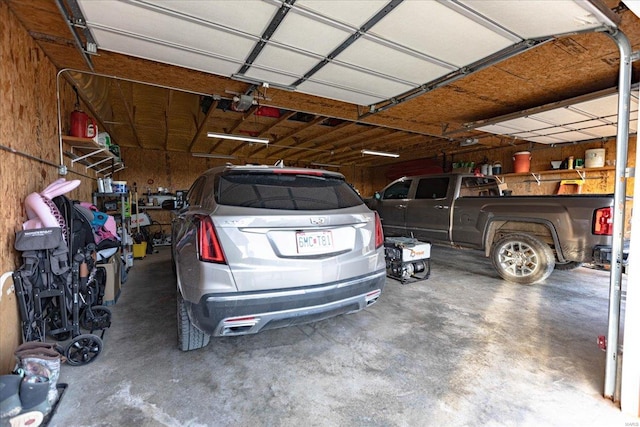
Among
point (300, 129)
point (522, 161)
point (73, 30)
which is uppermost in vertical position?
point (300, 129)

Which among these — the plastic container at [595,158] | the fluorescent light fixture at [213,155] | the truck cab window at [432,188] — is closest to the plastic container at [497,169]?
the plastic container at [595,158]

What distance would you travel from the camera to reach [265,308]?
183 cm

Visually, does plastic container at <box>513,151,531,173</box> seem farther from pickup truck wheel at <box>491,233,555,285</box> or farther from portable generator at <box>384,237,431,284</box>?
portable generator at <box>384,237,431,284</box>

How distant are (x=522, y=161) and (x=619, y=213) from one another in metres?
7.14

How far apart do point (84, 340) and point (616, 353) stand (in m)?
3.70

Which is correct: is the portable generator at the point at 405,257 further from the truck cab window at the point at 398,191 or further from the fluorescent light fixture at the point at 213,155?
the fluorescent light fixture at the point at 213,155

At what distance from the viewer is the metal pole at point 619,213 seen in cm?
177

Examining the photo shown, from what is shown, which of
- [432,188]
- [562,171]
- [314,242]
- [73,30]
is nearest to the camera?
[314,242]

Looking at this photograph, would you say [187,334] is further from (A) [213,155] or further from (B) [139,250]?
(A) [213,155]

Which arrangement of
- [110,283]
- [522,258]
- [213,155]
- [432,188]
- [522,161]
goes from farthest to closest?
[213,155] < [522,161] < [432,188] < [522,258] < [110,283]

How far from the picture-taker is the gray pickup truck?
352 cm

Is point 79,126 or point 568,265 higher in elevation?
point 79,126

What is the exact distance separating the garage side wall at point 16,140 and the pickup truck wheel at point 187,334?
3.54ft

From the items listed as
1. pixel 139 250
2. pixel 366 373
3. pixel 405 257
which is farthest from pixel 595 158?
pixel 139 250
